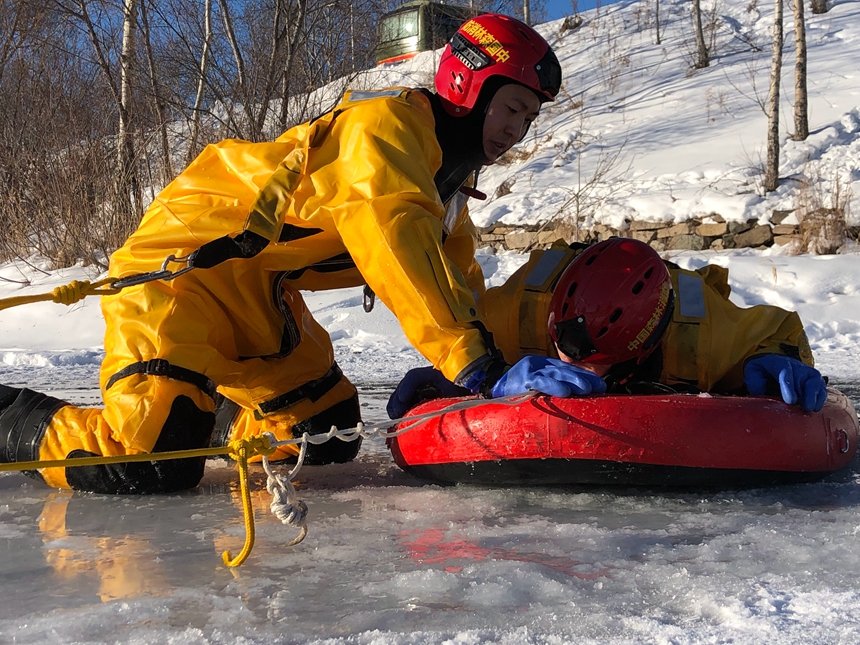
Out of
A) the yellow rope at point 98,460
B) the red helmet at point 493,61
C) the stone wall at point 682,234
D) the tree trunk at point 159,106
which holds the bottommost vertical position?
the stone wall at point 682,234

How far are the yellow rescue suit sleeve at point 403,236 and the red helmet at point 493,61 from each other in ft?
1.35

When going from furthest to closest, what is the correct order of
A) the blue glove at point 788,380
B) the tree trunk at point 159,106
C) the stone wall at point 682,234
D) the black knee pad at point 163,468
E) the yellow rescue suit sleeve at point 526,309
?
the stone wall at point 682,234, the tree trunk at point 159,106, the yellow rescue suit sleeve at point 526,309, the black knee pad at point 163,468, the blue glove at point 788,380

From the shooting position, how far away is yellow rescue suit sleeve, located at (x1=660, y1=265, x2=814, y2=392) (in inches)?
114

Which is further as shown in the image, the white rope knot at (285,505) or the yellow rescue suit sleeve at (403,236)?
the yellow rescue suit sleeve at (403,236)

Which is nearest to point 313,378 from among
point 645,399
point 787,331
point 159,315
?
point 159,315

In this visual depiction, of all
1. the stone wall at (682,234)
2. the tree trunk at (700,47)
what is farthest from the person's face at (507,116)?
the tree trunk at (700,47)

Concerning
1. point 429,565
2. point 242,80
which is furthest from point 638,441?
point 242,80

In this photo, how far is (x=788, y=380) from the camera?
2.63 metres

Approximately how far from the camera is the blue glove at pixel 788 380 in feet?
8.57

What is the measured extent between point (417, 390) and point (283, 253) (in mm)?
733

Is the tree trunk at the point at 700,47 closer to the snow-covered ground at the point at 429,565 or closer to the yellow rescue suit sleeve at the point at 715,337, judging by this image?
the snow-covered ground at the point at 429,565

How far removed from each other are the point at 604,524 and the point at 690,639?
83cm

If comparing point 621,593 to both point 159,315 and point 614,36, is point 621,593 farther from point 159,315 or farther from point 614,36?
point 614,36

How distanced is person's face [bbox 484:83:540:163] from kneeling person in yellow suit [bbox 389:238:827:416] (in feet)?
1.56
